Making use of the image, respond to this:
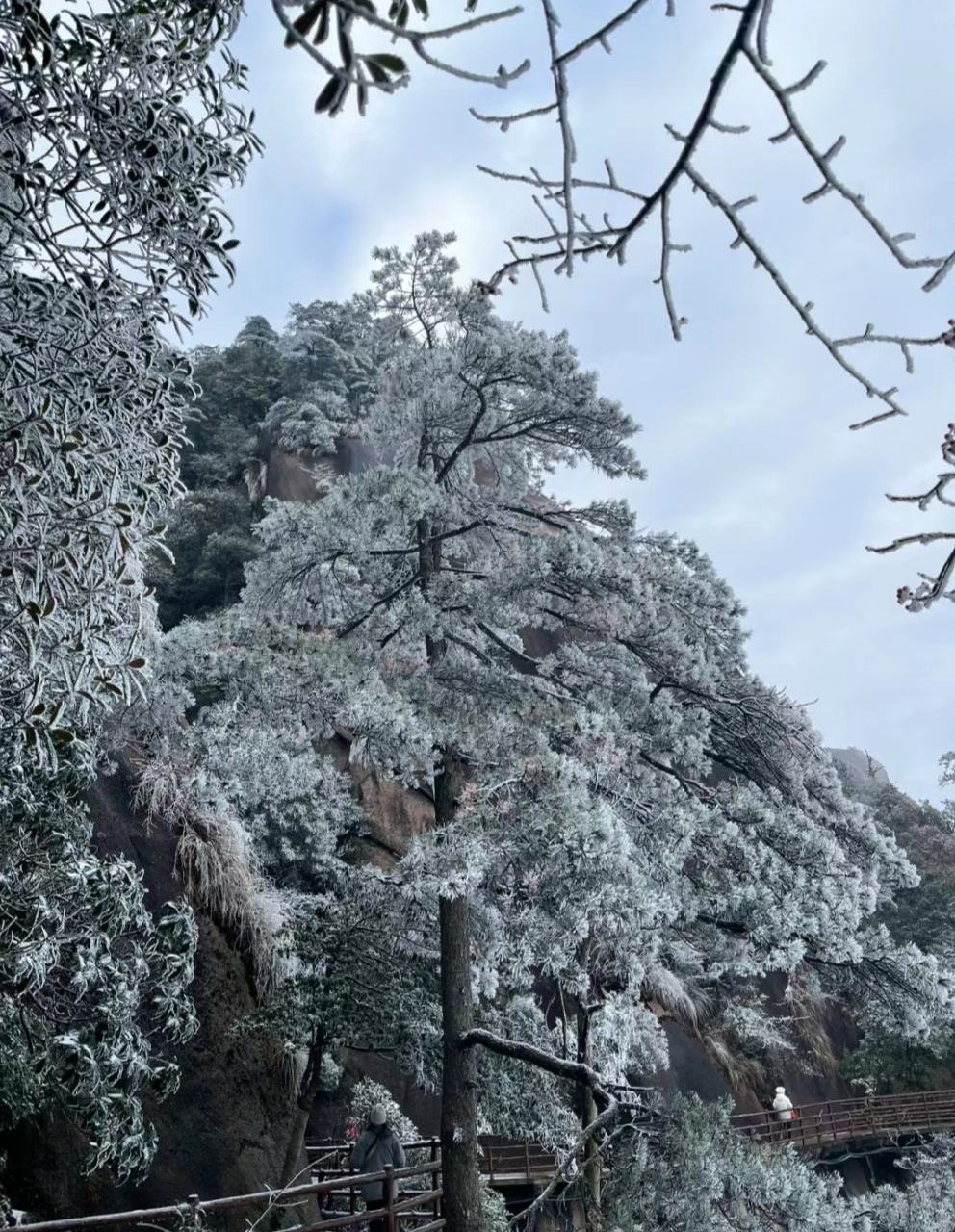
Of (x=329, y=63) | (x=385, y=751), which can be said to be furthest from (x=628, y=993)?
(x=329, y=63)

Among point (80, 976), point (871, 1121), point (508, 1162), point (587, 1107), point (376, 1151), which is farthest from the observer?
point (871, 1121)

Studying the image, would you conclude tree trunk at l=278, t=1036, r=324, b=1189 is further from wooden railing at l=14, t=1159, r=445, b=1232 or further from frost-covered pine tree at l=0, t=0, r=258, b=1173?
frost-covered pine tree at l=0, t=0, r=258, b=1173

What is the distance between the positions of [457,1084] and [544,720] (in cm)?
286

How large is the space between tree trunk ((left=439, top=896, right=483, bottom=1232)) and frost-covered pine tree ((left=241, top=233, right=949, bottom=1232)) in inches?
0.7

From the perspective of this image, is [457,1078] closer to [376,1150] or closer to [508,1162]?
[376,1150]

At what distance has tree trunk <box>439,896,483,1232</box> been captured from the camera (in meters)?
7.41

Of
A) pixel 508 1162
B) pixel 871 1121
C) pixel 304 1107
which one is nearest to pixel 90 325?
pixel 304 1107

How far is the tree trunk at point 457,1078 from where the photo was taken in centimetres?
741

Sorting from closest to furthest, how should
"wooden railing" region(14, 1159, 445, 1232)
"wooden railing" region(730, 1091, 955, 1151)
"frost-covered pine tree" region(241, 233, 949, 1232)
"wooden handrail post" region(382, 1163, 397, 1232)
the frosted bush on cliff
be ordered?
"wooden railing" region(14, 1159, 445, 1232)
the frosted bush on cliff
"wooden handrail post" region(382, 1163, 397, 1232)
"frost-covered pine tree" region(241, 233, 949, 1232)
"wooden railing" region(730, 1091, 955, 1151)

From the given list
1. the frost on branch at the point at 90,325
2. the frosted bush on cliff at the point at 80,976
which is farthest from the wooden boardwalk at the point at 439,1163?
the frost on branch at the point at 90,325

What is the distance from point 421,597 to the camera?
902 centimetres

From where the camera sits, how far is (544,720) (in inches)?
324

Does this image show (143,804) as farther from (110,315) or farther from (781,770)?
(110,315)

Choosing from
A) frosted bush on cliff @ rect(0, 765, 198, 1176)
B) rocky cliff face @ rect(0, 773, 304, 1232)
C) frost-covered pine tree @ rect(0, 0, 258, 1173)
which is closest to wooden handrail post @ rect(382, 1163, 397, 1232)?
frosted bush on cliff @ rect(0, 765, 198, 1176)
